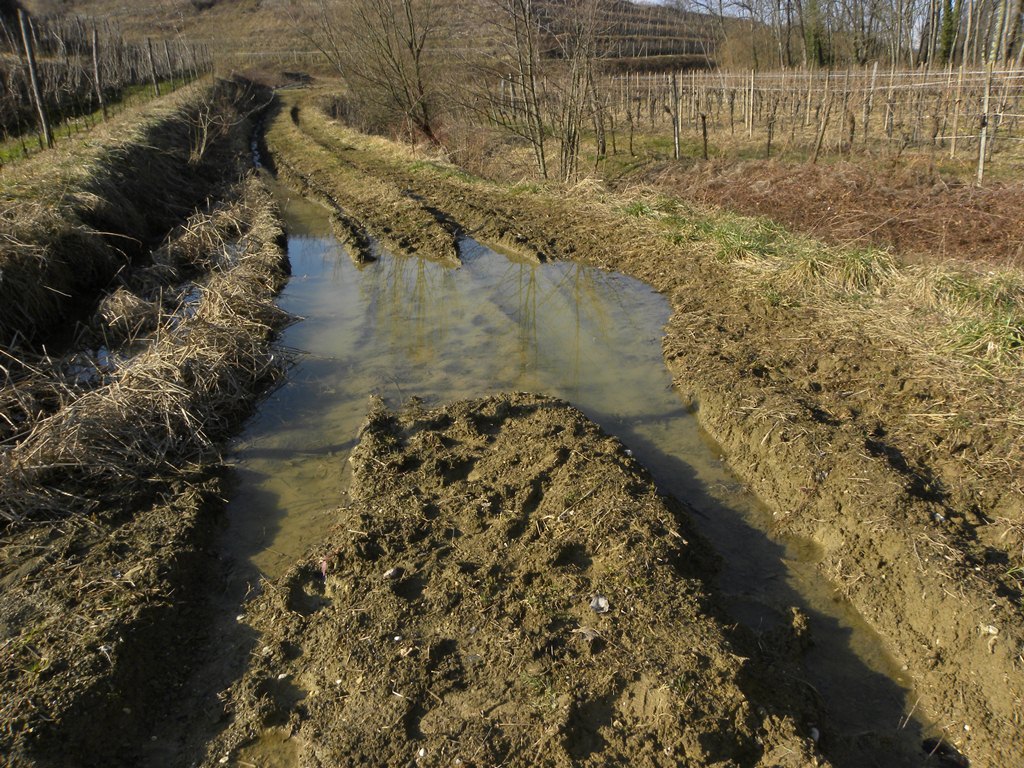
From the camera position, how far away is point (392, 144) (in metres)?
18.7

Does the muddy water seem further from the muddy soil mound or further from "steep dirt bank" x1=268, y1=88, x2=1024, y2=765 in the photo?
the muddy soil mound

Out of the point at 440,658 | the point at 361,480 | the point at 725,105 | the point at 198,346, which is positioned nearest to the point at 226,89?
the point at 725,105

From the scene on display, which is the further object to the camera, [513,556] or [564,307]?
[564,307]

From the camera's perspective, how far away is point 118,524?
4297 mm

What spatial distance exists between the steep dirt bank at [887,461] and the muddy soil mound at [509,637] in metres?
0.86

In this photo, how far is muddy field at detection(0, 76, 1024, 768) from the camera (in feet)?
9.58

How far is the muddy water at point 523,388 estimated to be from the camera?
3.41m

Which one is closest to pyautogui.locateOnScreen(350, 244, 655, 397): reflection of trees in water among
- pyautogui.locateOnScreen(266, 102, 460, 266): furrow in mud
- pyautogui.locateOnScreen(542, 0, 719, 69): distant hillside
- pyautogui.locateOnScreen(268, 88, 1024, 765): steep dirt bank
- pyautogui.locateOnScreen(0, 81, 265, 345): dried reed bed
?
pyautogui.locateOnScreen(266, 102, 460, 266): furrow in mud

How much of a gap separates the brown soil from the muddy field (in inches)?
90.7

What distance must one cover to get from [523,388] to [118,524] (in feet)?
10.9

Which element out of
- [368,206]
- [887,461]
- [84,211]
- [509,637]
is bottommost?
[509,637]

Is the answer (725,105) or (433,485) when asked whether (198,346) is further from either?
(725,105)

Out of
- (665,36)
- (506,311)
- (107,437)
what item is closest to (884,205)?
(506,311)

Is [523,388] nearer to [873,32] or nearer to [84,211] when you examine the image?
[84,211]
